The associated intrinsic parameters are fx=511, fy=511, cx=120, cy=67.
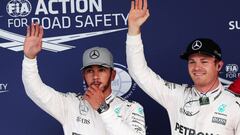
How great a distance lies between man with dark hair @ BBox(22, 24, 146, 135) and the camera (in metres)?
2.30

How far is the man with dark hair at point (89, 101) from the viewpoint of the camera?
2.30m

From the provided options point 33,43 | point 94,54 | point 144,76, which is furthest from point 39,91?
point 144,76

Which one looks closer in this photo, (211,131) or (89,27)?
(211,131)

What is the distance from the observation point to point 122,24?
3.15 m

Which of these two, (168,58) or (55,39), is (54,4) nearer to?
(55,39)

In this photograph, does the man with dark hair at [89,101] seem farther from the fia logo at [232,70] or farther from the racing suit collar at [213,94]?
the fia logo at [232,70]

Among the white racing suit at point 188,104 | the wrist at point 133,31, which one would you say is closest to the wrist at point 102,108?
the white racing suit at point 188,104

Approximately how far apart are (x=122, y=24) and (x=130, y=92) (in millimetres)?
422

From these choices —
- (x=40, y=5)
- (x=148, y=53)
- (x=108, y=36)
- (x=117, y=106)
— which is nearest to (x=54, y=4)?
(x=40, y=5)

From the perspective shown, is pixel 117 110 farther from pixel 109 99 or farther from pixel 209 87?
pixel 209 87

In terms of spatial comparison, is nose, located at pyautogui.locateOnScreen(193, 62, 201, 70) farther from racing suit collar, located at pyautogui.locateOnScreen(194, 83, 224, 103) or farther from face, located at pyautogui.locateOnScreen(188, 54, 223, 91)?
racing suit collar, located at pyautogui.locateOnScreen(194, 83, 224, 103)

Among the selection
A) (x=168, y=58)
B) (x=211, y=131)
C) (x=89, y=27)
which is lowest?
(x=211, y=131)

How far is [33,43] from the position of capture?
2.39 meters

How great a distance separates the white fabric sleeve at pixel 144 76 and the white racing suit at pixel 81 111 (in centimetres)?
11
